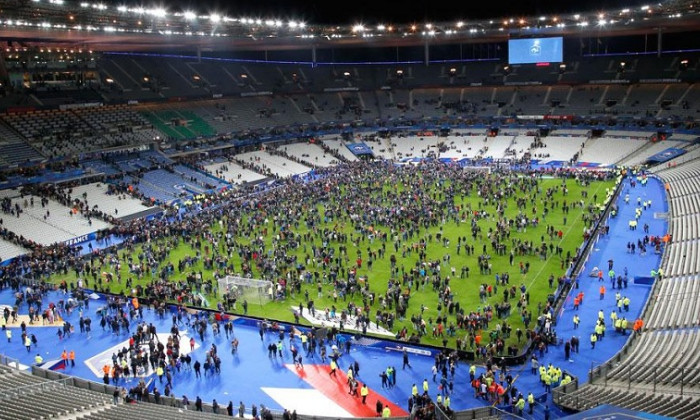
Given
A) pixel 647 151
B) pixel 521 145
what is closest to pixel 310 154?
pixel 521 145

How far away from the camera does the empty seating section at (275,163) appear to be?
67.1 metres

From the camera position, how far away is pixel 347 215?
1795 inches

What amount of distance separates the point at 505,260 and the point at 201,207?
27406 mm

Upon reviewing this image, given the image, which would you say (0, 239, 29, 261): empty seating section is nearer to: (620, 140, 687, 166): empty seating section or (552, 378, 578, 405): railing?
(552, 378, 578, 405): railing

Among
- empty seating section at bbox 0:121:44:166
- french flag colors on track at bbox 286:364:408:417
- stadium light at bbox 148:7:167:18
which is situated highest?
stadium light at bbox 148:7:167:18

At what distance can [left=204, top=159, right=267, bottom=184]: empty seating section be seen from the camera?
205ft

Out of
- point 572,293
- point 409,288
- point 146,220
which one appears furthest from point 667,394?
point 146,220

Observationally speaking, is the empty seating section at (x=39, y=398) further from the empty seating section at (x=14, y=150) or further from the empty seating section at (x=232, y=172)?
the empty seating section at (x=232, y=172)

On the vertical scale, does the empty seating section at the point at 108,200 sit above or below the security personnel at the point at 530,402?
above

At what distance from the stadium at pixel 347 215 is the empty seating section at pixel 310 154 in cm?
43

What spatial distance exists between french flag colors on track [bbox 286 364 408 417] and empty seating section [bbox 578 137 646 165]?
52.4 meters

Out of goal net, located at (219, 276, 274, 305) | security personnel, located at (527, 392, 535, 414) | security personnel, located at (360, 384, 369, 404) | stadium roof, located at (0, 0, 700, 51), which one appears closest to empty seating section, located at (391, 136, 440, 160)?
stadium roof, located at (0, 0, 700, 51)

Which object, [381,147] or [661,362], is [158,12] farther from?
[661,362]

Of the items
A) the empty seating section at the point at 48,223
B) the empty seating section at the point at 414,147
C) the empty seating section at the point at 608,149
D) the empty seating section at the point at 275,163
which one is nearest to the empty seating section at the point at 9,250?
the empty seating section at the point at 48,223
